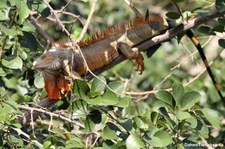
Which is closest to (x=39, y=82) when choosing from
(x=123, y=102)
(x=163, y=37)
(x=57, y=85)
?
(x=57, y=85)

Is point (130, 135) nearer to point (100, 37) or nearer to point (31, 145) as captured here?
point (31, 145)

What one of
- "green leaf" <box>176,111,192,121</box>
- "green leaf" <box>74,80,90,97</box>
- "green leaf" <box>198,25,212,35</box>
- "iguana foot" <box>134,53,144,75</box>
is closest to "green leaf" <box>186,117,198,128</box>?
"green leaf" <box>176,111,192,121</box>

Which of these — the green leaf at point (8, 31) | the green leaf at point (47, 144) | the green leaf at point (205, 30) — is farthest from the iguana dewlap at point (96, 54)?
the green leaf at point (47, 144)

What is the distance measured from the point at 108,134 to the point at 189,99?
0.30 metres

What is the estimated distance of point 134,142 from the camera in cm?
198

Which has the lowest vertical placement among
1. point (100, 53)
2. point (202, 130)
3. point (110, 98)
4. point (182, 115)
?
point (100, 53)

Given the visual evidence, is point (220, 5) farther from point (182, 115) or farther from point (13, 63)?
point (13, 63)

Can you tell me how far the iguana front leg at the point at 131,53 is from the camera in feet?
10.1

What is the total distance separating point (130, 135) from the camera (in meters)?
2.01

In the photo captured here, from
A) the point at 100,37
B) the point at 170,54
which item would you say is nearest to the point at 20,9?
the point at 100,37

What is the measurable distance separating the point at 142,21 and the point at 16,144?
131 centimetres

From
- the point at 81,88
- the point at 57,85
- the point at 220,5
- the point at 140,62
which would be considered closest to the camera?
the point at 81,88

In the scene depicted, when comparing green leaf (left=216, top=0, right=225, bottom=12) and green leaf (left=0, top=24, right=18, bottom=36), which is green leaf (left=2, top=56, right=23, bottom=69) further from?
green leaf (left=216, top=0, right=225, bottom=12)

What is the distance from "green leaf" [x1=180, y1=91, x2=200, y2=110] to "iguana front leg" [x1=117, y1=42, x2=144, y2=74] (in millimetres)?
842
